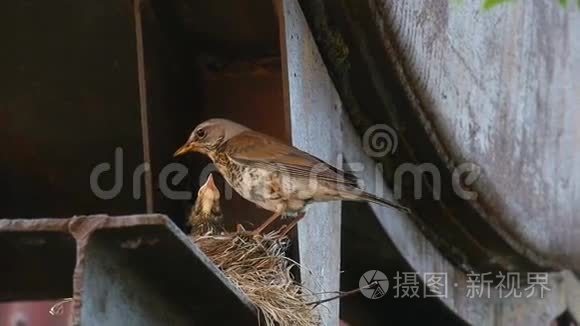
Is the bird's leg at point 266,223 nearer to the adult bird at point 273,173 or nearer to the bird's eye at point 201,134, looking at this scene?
the adult bird at point 273,173

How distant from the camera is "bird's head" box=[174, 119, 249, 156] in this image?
5.95m

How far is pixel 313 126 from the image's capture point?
19.9 ft

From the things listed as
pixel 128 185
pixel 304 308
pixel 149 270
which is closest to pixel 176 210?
pixel 128 185

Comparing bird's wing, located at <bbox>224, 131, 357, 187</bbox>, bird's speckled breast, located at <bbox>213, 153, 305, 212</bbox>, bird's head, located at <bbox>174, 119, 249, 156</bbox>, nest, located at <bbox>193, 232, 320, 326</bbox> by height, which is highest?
bird's head, located at <bbox>174, 119, 249, 156</bbox>

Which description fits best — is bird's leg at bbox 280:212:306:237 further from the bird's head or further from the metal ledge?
the metal ledge

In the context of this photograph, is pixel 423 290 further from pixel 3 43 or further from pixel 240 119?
pixel 3 43

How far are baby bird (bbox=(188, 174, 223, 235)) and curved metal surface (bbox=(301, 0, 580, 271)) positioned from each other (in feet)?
2.43

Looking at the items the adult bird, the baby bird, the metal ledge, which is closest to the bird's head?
the adult bird

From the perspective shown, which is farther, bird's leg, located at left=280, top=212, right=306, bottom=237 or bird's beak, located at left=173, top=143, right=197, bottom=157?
bird's beak, located at left=173, top=143, right=197, bottom=157

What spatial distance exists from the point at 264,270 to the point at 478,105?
80.8 inches

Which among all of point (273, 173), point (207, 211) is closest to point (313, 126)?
point (273, 173)

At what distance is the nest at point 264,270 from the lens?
525 cm

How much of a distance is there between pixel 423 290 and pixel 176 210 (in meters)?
1.65

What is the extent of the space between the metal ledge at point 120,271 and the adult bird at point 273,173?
133 cm
